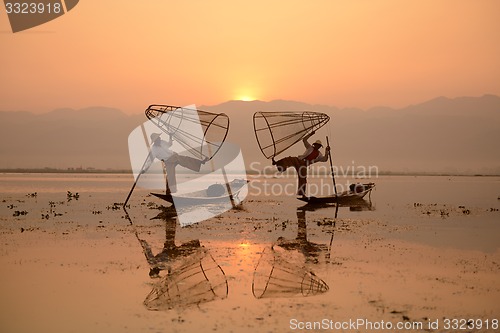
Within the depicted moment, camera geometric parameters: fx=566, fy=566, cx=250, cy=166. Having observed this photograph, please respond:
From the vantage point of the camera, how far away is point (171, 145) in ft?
90.1

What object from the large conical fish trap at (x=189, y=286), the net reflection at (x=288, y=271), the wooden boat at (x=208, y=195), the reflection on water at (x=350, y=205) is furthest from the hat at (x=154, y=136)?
the large conical fish trap at (x=189, y=286)

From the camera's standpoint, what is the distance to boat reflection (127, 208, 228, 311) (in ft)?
35.9

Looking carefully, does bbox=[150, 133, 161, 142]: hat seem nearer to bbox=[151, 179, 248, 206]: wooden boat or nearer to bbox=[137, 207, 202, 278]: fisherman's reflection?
bbox=[151, 179, 248, 206]: wooden boat

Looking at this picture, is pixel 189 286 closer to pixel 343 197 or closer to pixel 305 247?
pixel 305 247

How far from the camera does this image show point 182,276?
12930mm

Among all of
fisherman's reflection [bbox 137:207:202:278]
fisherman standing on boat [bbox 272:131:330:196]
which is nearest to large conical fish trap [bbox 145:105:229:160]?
fisherman standing on boat [bbox 272:131:330:196]

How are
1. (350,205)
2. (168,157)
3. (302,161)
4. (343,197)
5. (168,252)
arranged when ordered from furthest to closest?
(350,205)
(343,197)
(302,161)
(168,157)
(168,252)

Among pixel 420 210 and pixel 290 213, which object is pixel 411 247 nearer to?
pixel 290 213

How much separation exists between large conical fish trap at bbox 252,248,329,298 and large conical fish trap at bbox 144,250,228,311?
79 centimetres

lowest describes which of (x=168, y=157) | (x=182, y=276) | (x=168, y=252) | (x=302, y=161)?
(x=168, y=252)

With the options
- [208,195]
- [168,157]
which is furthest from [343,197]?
[168,157]

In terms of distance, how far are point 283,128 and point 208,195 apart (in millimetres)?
5323

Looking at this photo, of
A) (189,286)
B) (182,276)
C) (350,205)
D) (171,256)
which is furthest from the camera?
(350,205)

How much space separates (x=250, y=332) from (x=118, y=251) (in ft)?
25.8
